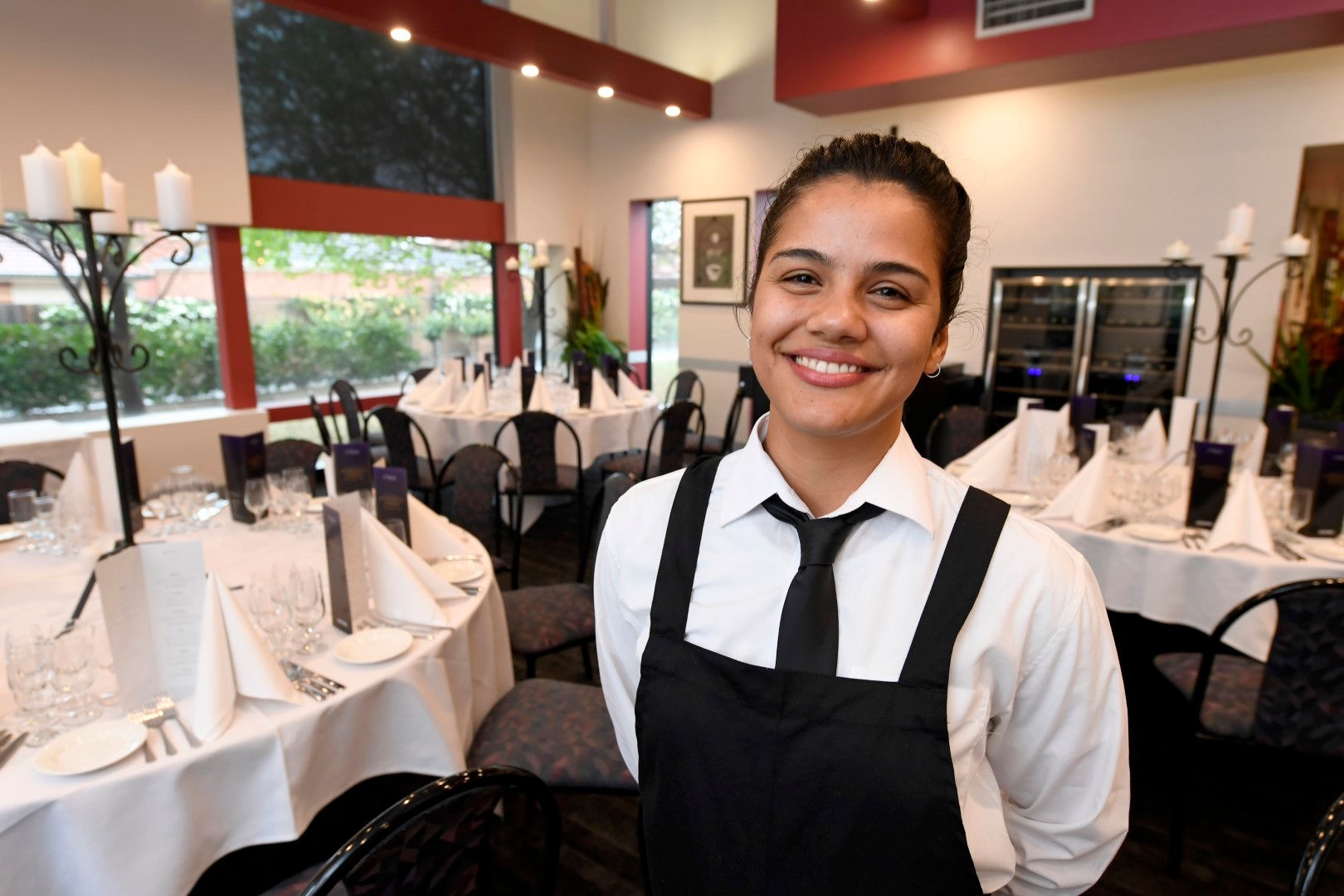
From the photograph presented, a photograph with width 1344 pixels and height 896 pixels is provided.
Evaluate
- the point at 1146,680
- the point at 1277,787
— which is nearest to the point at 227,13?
the point at 1146,680

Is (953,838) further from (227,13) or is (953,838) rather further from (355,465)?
(227,13)

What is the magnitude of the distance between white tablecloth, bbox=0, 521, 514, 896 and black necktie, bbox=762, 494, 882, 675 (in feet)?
3.65

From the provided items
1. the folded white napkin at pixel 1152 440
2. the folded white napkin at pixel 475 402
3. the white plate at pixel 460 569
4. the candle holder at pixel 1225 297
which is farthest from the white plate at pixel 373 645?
the candle holder at pixel 1225 297

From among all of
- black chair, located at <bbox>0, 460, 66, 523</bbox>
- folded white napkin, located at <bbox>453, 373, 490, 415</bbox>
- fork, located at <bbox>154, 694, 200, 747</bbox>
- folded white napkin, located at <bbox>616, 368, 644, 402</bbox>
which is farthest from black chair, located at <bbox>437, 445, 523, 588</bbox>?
folded white napkin, located at <bbox>616, 368, 644, 402</bbox>

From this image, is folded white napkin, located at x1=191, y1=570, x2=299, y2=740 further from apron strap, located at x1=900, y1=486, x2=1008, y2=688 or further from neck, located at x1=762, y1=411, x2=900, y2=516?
apron strap, located at x1=900, y1=486, x2=1008, y2=688

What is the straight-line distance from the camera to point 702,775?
3.36 feet

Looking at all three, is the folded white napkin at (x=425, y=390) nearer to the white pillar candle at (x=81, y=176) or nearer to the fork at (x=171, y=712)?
the white pillar candle at (x=81, y=176)

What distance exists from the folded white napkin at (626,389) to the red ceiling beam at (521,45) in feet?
9.51

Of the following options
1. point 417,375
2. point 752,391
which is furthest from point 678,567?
point 417,375

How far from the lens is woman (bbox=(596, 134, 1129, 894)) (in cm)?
91

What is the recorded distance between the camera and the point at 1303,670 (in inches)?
76.8

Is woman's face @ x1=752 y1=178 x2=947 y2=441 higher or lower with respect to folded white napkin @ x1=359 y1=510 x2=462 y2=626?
higher

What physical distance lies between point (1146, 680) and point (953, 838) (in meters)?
2.92

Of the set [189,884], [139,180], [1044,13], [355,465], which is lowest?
[189,884]
